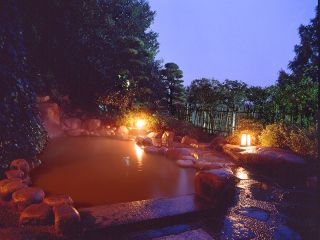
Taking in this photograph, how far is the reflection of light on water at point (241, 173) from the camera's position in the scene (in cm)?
651

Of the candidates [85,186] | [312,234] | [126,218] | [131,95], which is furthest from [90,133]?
[312,234]

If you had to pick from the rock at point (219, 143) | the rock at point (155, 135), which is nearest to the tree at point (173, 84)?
the rock at point (155, 135)

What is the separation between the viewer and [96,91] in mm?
15484

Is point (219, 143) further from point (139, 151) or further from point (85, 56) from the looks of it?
point (85, 56)

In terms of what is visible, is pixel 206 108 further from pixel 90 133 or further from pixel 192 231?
pixel 192 231

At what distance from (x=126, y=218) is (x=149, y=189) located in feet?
5.64

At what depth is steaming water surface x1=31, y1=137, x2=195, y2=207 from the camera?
5348 mm

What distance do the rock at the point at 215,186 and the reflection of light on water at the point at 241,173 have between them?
171cm

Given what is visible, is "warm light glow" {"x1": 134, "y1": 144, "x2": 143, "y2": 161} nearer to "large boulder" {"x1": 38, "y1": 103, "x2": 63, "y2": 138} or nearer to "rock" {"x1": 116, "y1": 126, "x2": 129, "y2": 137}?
"rock" {"x1": 116, "y1": 126, "x2": 129, "y2": 137}

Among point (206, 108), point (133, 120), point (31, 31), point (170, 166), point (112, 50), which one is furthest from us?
point (112, 50)

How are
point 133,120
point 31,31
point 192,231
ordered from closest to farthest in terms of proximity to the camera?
point 192,231
point 31,31
point 133,120

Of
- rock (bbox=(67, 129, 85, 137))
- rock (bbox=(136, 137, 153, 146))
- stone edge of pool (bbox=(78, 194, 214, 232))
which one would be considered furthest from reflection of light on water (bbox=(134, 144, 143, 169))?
rock (bbox=(67, 129, 85, 137))

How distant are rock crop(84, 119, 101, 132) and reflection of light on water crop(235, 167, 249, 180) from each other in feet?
28.5

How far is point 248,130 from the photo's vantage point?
9.65 metres
